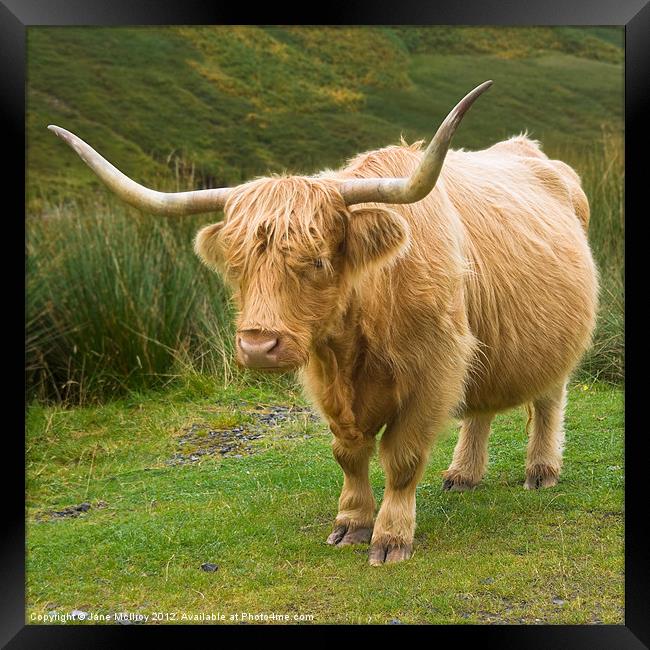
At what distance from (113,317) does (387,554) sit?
3958 mm

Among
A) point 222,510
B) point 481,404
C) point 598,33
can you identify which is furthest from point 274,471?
point 598,33

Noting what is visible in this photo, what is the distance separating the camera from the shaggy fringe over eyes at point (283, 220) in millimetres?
3664

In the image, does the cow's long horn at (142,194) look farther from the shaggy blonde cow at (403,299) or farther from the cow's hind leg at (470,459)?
the cow's hind leg at (470,459)

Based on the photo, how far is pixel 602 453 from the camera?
5969 millimetres

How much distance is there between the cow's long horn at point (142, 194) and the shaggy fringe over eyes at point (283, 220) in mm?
101

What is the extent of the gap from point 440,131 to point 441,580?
2.00 meters

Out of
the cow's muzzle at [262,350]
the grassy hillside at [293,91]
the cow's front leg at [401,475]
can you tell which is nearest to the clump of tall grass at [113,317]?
the cow's front leg at [401,475]

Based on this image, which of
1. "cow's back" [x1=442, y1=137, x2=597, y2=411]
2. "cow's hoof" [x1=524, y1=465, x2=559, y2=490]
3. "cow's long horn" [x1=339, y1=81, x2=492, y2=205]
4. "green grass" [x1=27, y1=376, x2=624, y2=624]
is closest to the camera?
"cow's long horn" [x1=339, y1=81, x2=492, y2=205]

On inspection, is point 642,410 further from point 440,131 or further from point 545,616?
point 440,131

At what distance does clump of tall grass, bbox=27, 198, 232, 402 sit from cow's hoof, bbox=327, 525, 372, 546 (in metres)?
3.17

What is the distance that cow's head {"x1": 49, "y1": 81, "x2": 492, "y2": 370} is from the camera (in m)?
3.57

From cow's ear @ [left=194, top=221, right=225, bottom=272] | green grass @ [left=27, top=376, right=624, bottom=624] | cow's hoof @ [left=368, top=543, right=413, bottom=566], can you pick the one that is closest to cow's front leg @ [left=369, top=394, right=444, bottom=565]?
cow's hoof @ [left=368, top=543, right=413, bottom=566]

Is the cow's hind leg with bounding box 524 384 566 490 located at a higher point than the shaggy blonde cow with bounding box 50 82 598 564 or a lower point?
lower

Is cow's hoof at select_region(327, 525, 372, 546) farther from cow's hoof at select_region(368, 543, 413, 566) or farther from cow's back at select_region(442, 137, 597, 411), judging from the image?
cow's back at select_region(442, 137, 597, 411)
